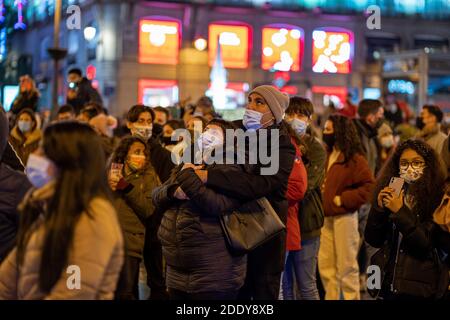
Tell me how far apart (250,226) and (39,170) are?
7.13ft

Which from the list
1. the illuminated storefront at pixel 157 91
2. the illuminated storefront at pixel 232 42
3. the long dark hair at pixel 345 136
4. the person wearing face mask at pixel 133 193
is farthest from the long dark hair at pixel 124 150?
the illuminated storefront at pixel 232 42

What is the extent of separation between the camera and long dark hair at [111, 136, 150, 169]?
6805 mm

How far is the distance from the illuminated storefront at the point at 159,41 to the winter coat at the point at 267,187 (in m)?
30.4

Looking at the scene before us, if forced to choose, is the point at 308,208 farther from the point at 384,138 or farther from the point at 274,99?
the point at 384,138

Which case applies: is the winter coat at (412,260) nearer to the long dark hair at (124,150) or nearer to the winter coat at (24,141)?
the long dark hair at (124,150)

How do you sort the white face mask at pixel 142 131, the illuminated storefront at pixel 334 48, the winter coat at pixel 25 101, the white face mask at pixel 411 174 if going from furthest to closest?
the illuminated storefront at pixel 334 48, the winter coat at pixel 25 101, the white face mask at pixel 142 131, the white face mask at pixel 411 174

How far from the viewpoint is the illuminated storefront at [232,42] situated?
36.7 m

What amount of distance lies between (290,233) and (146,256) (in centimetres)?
146

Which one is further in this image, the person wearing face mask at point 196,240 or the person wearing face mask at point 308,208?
the person wearing face mask at point 308,208

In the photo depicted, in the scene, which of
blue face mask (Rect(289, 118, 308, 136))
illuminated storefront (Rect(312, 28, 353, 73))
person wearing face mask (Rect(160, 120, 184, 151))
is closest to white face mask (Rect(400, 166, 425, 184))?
blue face mask (Rect(289, 118, 308, 136))
